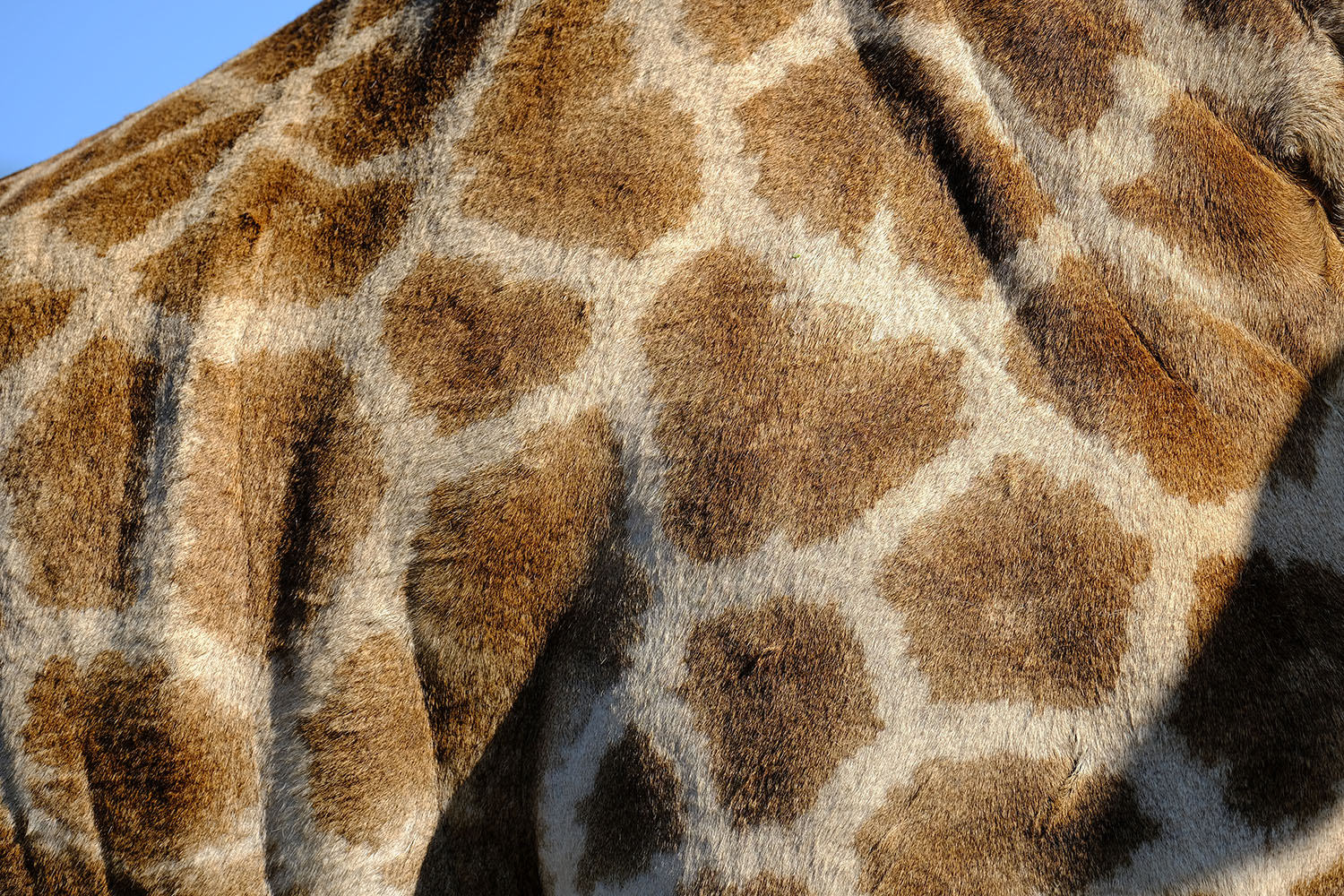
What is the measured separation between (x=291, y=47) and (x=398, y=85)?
342mm

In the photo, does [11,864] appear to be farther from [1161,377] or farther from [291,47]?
[1161,377]

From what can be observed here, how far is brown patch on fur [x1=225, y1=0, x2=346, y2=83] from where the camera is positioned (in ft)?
7.04

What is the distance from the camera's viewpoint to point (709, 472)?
1.65 meters

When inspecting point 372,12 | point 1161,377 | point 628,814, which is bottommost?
point 628,814

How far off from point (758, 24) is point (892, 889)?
1.44 metres

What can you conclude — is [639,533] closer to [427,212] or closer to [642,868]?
[642,868]

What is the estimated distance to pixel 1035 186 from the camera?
1727 mm

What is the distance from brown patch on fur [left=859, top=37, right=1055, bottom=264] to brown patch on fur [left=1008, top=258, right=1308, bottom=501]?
0.38ft

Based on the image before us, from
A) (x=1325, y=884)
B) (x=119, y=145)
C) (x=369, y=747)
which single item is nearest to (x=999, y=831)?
(x=1325, y=884)

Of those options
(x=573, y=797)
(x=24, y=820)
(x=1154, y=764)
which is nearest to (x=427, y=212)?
(x=573, y=797)

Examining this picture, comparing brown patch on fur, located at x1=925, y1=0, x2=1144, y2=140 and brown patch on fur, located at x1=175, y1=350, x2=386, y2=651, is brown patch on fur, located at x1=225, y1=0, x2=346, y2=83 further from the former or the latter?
brown patch on fur, located at x1=925, y1=0, x2=1144, y2=140

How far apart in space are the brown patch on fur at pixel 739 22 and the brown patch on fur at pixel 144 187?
35.1 inches

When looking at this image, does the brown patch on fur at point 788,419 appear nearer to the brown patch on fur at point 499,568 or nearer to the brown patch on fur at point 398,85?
the brown patch on fur at point 499,568

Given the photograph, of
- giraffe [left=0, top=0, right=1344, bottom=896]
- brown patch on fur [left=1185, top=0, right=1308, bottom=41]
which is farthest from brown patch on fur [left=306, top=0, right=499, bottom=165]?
brown patch on fur [left=1185, top=0, right=1308, bottom=41]
